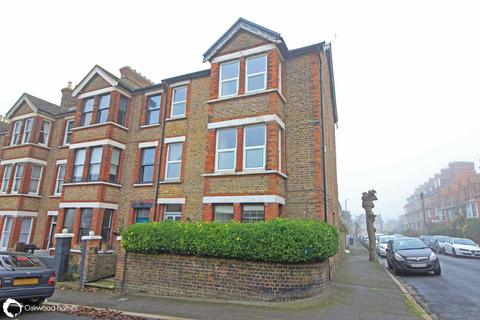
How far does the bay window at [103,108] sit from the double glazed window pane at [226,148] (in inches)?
297

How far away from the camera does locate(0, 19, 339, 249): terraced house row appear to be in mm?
12125

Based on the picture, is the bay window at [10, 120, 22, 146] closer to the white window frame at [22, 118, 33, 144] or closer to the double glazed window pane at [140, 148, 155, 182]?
the white window frame at [22, 118, 33, 144]

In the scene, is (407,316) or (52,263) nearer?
(407,316)

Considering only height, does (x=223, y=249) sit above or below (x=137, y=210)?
below

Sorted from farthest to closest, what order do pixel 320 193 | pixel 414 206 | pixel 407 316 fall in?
pixel 414 206 < pixel 320 193 < pixel 407 316

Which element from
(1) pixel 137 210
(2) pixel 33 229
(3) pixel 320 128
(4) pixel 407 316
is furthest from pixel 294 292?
(2) pixel 33 229

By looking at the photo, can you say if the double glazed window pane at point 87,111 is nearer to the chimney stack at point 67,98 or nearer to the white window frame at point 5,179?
the chimney stack at point 67,98

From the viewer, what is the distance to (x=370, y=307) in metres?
7.88

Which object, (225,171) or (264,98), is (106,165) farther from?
(264,98)

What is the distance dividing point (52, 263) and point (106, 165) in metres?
5.10

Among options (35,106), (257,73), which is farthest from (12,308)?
(35,106)

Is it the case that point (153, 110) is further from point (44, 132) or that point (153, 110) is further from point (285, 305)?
point (285, 305)

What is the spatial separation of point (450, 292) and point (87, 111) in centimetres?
1884

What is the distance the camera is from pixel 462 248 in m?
22.4
